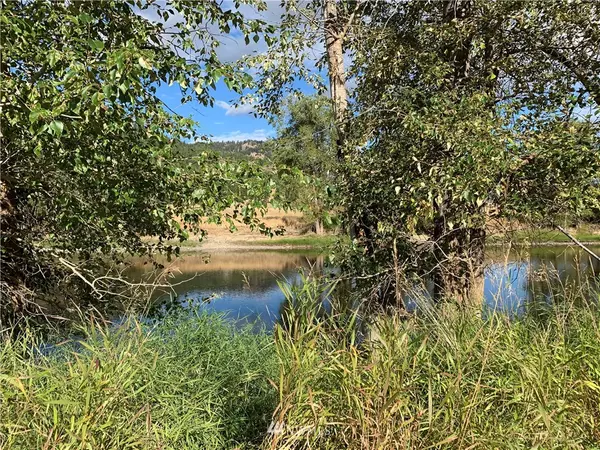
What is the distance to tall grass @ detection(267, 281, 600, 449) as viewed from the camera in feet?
7.12

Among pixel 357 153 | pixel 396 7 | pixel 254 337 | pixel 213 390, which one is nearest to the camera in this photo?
pixel 213 390

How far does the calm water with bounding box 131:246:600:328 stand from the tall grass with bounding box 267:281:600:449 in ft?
1.98

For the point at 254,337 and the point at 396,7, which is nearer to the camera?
the point at 254,337

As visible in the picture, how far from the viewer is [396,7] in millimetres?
6027

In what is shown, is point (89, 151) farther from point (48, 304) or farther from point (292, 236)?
point (292, 236)

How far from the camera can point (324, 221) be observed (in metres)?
3.41

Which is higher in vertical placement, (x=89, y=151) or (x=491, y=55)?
(x=491, y=55)

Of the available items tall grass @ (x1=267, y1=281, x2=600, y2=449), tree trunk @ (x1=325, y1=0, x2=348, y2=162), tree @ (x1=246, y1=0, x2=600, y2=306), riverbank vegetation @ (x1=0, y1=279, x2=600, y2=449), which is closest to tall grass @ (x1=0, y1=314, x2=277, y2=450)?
riverbank vegetation @ (x1=0, y1=279, x2=600, y2=449)

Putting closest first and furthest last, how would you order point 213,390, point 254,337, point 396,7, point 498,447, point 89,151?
point 498,447
point 213,390
point 89,151
point 254,337
point 396,7

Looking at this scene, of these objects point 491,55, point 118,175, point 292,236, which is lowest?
point 292,236

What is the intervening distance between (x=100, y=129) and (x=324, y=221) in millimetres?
1597

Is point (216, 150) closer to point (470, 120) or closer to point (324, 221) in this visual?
point (324, 221)

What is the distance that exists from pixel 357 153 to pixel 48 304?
3795 millimetres

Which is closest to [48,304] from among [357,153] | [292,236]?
[357,153]
